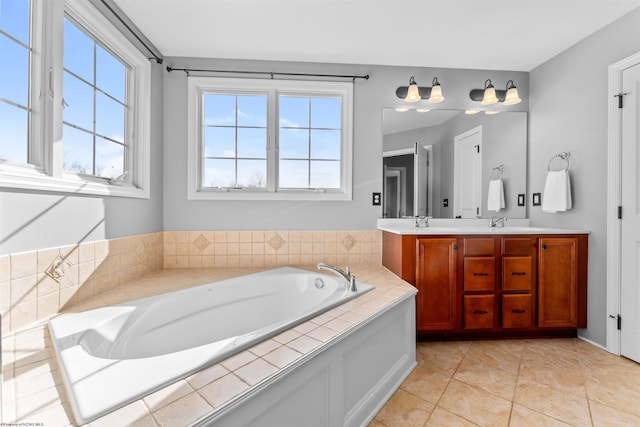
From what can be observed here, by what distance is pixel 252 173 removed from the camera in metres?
2.53

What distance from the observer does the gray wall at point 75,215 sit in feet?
3.97

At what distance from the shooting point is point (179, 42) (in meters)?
2.20

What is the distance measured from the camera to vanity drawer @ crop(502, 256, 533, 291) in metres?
2.10

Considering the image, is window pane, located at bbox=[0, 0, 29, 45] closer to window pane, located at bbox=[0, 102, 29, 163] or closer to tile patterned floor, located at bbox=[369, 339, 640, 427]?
window pane, located at bbox=[0, 102, 29, 163]

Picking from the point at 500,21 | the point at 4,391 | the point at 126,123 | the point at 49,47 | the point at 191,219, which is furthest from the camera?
the point at 191,219

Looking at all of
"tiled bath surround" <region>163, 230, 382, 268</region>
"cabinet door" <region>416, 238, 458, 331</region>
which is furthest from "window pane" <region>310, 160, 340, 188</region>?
"cabinet door" <region>416, 238, 458, 331</region>

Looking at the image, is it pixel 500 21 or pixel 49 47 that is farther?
pixel 500 21

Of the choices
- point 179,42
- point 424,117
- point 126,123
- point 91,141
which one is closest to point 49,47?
point 91,141

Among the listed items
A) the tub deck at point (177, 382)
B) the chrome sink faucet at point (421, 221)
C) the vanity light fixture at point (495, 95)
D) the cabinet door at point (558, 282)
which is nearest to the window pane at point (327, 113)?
the chrome sink faucet at point (421, 221)

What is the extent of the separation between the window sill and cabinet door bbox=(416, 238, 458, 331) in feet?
6.66

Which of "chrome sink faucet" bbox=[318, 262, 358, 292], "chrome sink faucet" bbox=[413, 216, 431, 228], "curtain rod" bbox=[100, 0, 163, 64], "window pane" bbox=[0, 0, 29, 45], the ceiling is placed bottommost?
"chrome sink faucet" bbox=[318, 262, 358, 292]

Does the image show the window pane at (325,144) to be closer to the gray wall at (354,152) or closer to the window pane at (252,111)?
the gray wall at (354,152)

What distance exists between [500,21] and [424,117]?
2.68 feet

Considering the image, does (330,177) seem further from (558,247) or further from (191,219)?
(558,247)
